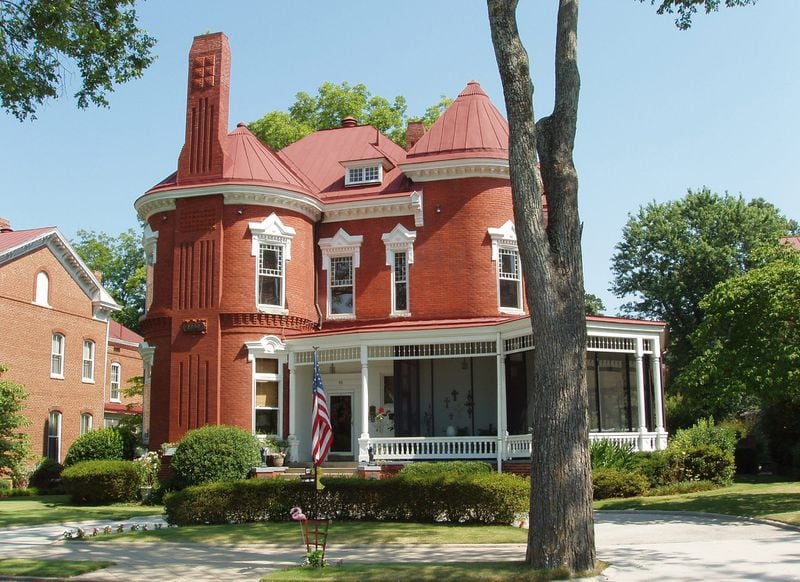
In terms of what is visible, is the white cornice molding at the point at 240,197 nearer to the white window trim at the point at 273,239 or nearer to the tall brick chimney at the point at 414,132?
the white window trim at the point at 273,239

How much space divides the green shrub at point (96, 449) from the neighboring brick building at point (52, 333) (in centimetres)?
888

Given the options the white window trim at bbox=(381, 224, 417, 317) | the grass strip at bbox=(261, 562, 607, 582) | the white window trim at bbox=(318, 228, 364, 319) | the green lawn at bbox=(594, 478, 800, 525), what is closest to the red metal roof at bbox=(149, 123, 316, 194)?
the white window trim at bbox=(318, 228, 364, 319)

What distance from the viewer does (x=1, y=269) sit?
33.0 metres

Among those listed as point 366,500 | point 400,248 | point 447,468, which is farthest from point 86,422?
point 366,500

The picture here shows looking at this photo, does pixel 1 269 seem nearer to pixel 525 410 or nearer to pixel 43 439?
pixel 43 439

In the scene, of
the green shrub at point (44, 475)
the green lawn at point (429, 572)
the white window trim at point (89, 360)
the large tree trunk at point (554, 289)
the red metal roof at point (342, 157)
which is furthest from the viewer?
the white window trim at point (89, 360)

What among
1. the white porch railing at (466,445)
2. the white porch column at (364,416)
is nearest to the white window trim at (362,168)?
the white porch column at (364,416)

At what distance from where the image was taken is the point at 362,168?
2872cm

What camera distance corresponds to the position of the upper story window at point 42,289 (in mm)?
35094

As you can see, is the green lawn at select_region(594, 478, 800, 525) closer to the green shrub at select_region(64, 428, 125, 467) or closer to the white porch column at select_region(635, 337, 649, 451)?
the white porch column at select_region(635, 337, 649, 451)

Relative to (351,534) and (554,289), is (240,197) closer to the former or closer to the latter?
(351,534)

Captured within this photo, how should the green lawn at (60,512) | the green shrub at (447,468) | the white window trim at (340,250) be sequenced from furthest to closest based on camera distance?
the white window trim at (340,250)
the green lawn at (60,512)
the green shrub at (447,468)

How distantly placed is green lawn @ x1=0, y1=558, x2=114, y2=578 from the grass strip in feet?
9.54

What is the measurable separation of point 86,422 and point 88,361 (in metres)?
2.71
